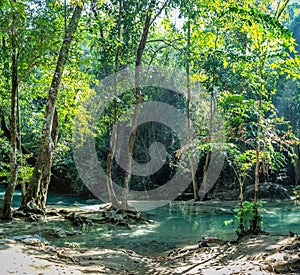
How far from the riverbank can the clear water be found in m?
1.01

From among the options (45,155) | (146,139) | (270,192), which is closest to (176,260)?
(45,155)

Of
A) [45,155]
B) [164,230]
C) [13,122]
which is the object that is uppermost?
[13,122]

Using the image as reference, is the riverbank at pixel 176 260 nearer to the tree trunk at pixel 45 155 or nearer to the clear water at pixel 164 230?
the clear water at pixel 164 230

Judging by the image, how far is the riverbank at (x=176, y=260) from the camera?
4525 millimetres

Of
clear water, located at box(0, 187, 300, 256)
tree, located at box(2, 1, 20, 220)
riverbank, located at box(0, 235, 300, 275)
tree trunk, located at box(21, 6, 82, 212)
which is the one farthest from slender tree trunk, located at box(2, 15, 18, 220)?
riverbank, located at box(0, 235, 300, 275)

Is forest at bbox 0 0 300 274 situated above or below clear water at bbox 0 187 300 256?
above

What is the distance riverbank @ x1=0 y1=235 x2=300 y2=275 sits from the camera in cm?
453

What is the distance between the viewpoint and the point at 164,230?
1106cm

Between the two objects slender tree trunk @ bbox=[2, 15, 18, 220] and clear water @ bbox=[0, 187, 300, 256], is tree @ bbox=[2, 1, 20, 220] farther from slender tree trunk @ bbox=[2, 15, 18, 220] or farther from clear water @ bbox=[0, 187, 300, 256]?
clear water @ bbox=[0, 187, 300, 256]

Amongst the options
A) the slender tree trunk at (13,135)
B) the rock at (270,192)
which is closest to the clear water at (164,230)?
the slender tree trunk at (13,135)

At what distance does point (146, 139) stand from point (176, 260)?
19207 millimetres

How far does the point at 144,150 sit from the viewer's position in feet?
82.6

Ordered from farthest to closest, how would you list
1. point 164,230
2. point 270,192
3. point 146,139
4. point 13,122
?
point 146,139 → point 270,192 → point 164,230 → point 13,122

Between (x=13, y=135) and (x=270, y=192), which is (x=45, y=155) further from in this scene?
(x=270, y=192)
